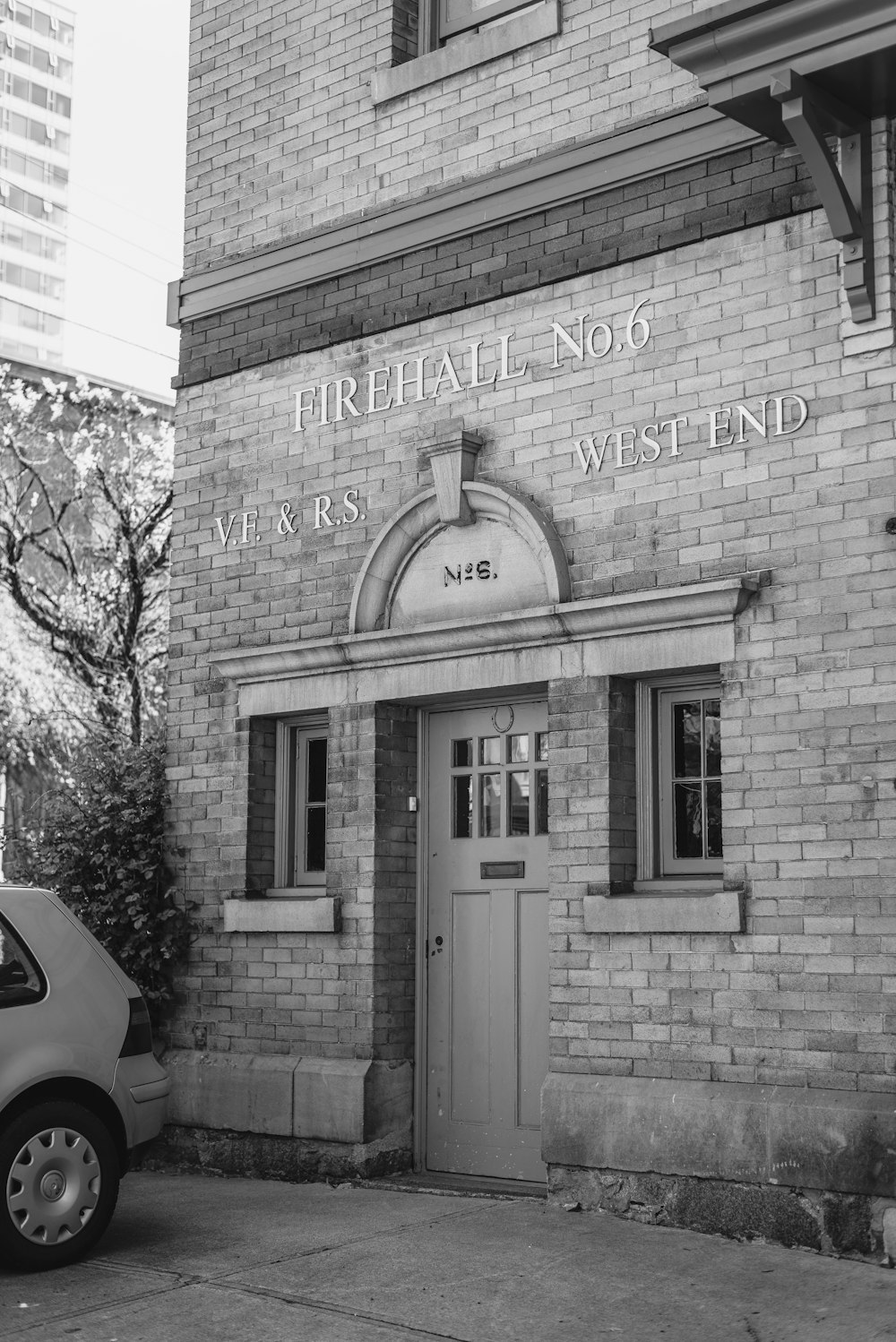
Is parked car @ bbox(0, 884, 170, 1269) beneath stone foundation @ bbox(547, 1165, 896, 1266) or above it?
above

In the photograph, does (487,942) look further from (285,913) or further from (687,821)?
(687,821)

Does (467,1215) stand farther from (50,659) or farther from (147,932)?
(50,659)

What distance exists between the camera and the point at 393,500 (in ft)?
29.3

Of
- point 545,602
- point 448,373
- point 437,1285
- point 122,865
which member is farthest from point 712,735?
point 122,865

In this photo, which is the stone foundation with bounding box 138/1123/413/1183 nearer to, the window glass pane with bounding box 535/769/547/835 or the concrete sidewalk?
the concrete sidewalk

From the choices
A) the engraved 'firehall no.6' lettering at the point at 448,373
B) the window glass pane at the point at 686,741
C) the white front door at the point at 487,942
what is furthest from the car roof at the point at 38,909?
the engraved 'firehall no.6' lettering at the point at 448,373

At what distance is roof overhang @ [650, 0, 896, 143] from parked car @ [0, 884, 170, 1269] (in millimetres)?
4664

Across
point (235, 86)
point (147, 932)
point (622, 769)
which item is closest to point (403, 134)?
point (235, 86)

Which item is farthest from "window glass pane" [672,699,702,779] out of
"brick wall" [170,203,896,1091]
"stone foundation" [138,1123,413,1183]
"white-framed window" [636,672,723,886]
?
"stone foundation" [138,1123,413,1183]

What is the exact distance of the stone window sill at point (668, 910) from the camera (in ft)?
23.5

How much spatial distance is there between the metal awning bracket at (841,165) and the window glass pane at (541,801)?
115 inches

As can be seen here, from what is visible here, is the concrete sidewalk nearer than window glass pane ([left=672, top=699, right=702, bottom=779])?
Yes

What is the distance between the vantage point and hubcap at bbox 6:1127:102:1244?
629 cm

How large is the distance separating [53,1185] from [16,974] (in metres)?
0.88
